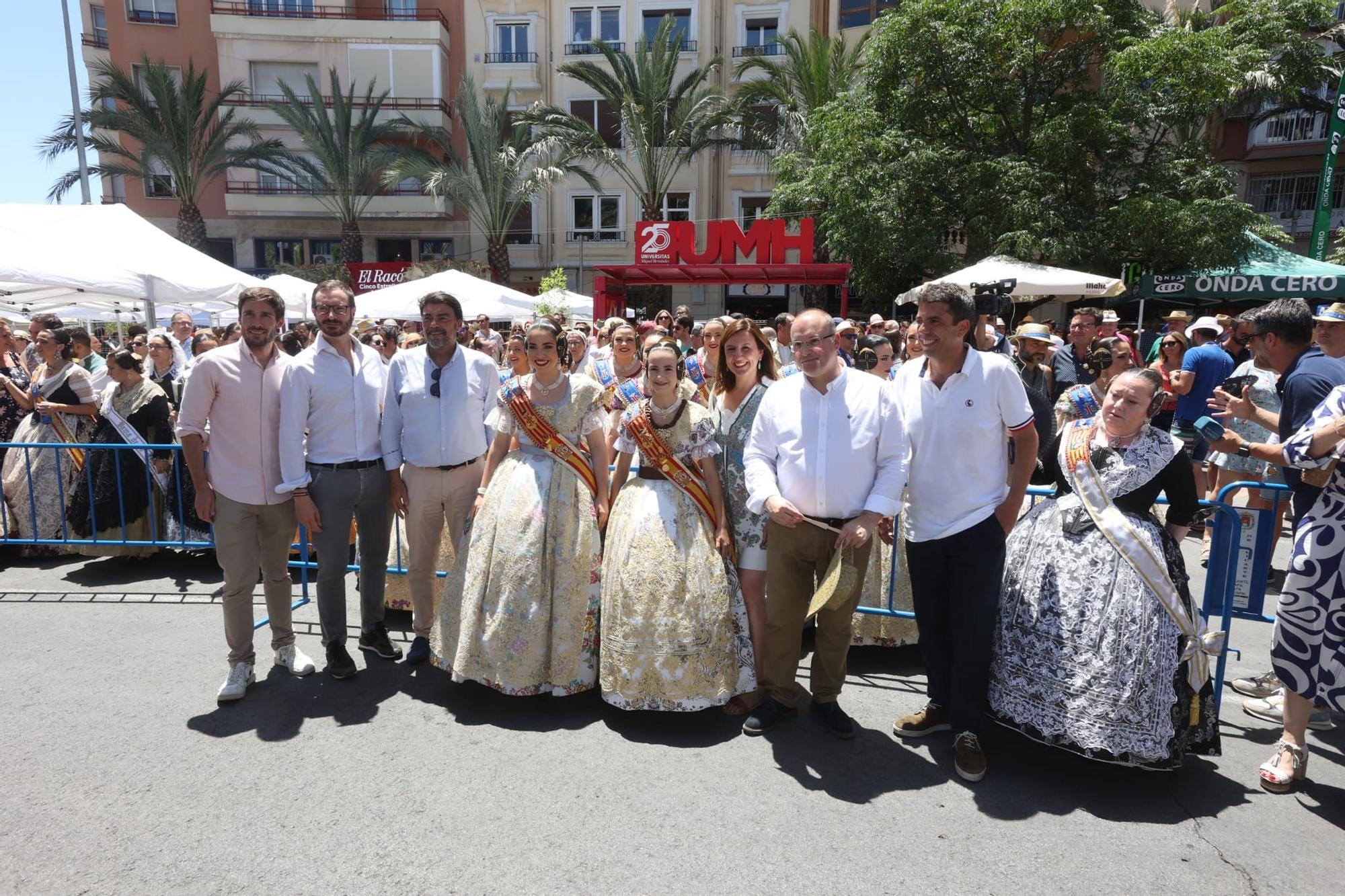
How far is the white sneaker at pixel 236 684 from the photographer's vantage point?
401cm

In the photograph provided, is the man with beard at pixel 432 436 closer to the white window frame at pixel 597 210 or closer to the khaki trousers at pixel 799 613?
the khaki trousers at pixel 799 613

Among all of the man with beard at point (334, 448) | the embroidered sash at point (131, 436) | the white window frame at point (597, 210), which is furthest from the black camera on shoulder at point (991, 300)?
the white window frame at point (597, 210)

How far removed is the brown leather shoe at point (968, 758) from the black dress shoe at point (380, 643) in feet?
9.80

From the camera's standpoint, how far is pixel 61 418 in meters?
6.74

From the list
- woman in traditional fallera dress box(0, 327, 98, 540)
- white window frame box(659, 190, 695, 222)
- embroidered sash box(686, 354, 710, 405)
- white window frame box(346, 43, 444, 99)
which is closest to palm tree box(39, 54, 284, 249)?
white window frame box(346, 43, 444, 99)

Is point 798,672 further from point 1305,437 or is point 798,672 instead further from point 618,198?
point 618,198

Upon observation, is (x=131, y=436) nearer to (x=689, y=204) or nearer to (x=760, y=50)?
(x=689, y=204)

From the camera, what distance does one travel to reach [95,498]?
249 inches

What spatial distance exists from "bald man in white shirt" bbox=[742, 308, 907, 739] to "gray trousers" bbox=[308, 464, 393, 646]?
207cm

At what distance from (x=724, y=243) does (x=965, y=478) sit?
707 inches

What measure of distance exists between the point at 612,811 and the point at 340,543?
81.4 inches

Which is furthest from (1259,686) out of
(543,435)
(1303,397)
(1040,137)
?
(1040,137)

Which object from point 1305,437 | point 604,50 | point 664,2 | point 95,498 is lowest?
point 95,498

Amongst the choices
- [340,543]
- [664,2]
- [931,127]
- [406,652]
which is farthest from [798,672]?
[664,2]
